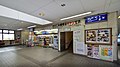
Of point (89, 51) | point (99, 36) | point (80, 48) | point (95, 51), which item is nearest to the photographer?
point (99, 36)

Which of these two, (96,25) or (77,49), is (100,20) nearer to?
(96,25)

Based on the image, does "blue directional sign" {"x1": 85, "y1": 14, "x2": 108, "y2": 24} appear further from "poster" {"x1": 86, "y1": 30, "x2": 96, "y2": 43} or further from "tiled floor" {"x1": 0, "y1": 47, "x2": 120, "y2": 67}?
"tiled floor" {"x1": 0, "y1": 47, "x2": 120, "y2": 67}

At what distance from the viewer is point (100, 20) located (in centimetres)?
449

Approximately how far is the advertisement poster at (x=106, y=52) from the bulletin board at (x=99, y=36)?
0.82 ft

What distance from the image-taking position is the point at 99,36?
4.55m

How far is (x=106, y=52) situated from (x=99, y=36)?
3.36 ft

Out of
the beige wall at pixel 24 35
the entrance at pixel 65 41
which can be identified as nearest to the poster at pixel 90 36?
the entrance at pixel 65 41

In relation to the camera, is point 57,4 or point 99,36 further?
point 99,36

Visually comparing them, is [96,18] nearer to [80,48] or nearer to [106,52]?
[106,52]

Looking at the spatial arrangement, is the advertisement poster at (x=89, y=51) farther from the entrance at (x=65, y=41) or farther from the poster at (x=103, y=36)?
the entrance at (x=65, y=41)

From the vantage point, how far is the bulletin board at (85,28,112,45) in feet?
13.8

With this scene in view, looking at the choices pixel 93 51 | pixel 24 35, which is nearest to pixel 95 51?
pixel 93 51

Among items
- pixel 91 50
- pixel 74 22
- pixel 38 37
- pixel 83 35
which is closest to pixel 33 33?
pixel 38 37

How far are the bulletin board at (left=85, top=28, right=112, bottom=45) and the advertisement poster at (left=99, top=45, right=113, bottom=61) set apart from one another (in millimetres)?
249
